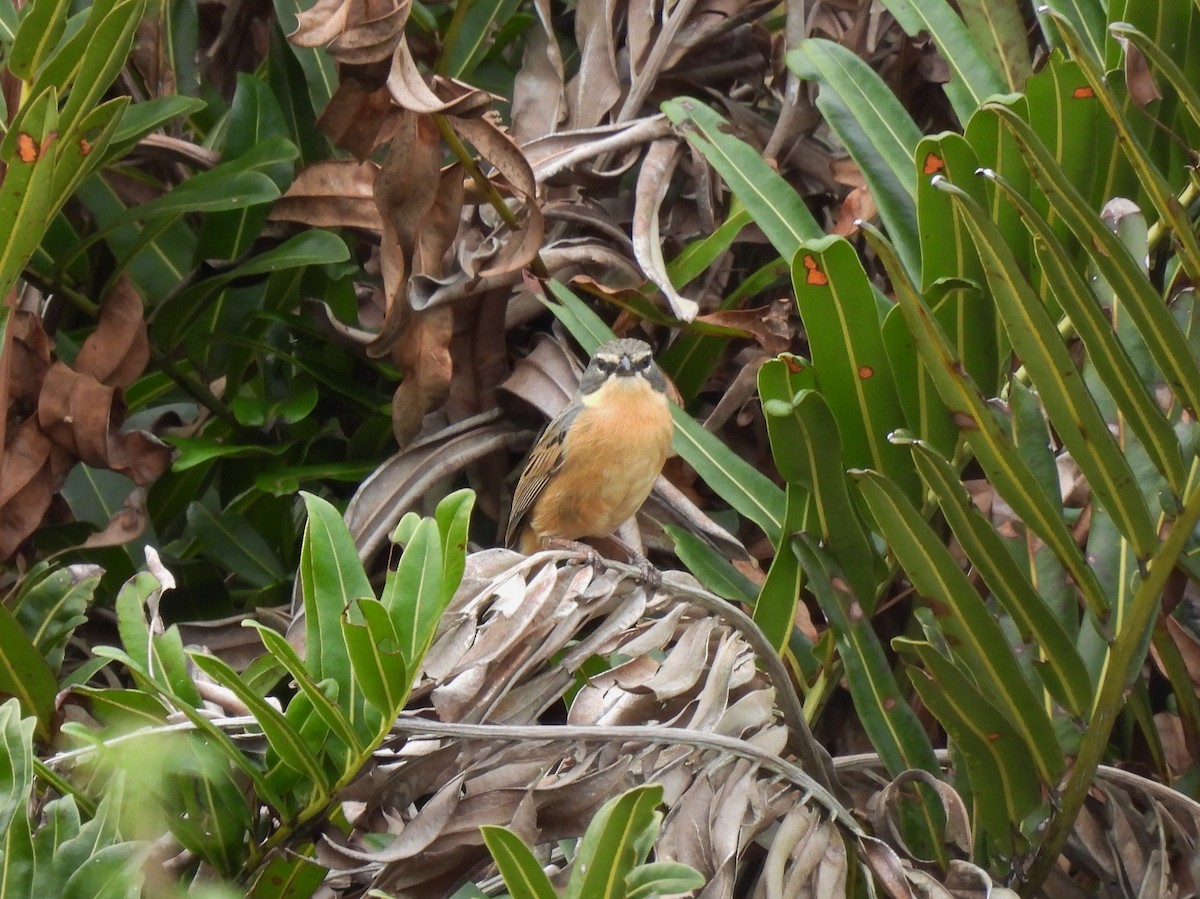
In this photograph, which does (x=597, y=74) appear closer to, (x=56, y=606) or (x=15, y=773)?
(x=56, y=606)

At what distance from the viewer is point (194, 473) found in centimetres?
362

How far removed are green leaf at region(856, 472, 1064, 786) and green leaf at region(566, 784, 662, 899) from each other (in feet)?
2.60

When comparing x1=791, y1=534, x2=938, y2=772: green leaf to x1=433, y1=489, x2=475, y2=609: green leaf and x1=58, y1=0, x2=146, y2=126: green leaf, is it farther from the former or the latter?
x1=58, y1=0, x2=146, y2=126: green leaf

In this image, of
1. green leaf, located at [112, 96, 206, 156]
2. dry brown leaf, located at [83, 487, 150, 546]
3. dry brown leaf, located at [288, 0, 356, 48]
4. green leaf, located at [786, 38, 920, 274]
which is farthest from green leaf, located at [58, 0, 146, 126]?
green leaf, located at [786, 38, 920, 274]

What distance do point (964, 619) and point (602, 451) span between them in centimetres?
150

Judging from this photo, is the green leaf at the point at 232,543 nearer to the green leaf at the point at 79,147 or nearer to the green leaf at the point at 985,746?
the green leaf at the point at 79,147

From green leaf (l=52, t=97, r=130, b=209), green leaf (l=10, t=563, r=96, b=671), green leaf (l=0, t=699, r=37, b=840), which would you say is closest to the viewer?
green leaf (l=0, t=699, r=37, b=840)

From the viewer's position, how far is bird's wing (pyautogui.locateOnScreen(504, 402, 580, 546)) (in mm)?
3533

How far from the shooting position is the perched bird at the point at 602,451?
3.54 meters

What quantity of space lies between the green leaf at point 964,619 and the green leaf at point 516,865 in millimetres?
896

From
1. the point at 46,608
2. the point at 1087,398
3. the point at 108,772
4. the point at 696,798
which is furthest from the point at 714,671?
the point at 46,608

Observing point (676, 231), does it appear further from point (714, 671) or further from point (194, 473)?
point (714, 671)

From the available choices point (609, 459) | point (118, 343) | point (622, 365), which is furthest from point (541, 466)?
point (118, 343)

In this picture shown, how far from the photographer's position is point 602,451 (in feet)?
12.2
